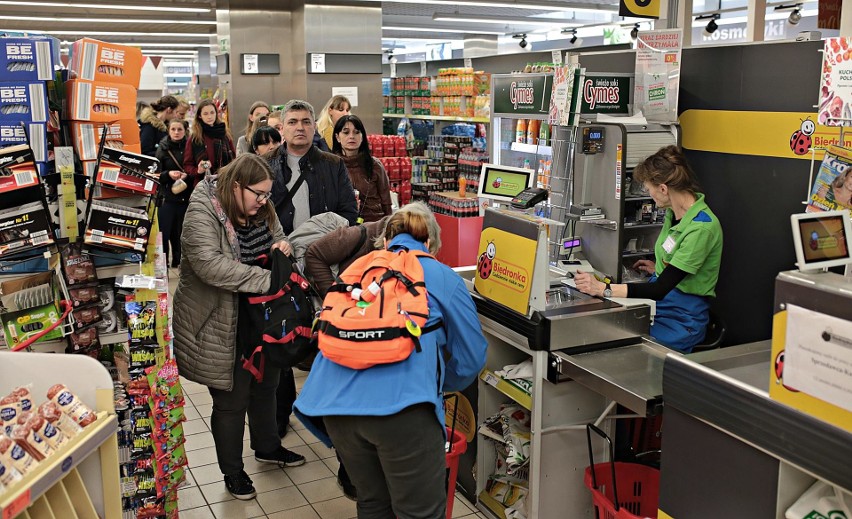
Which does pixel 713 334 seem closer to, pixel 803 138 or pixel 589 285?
pixel 589 285

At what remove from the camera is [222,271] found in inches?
139

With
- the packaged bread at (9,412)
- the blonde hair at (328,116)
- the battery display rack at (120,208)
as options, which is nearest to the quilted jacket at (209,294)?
the battery display rack at (120,208)

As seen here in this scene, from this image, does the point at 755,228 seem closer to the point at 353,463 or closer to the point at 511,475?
the point at 511,475

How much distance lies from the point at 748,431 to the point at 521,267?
1358 mm

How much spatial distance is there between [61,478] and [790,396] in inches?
77.5

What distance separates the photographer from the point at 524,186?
389 centimetres

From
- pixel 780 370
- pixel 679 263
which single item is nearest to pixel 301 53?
pixel 679 263

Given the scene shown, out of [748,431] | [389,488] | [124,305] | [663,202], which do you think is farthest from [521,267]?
[124,305]

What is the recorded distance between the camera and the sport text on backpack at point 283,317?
143 inches

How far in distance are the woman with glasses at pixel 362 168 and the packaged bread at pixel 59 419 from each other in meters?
3.39

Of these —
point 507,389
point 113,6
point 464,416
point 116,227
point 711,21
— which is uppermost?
point 113,6

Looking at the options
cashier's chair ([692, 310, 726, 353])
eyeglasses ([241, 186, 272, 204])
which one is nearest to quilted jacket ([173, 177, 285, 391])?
eyeglasses ([241, 186, 272, 204])

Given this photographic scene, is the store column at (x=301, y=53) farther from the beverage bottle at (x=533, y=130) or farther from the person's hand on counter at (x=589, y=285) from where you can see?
the person's hand on counter at (x=589, y=285)

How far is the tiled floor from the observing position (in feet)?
12.9
